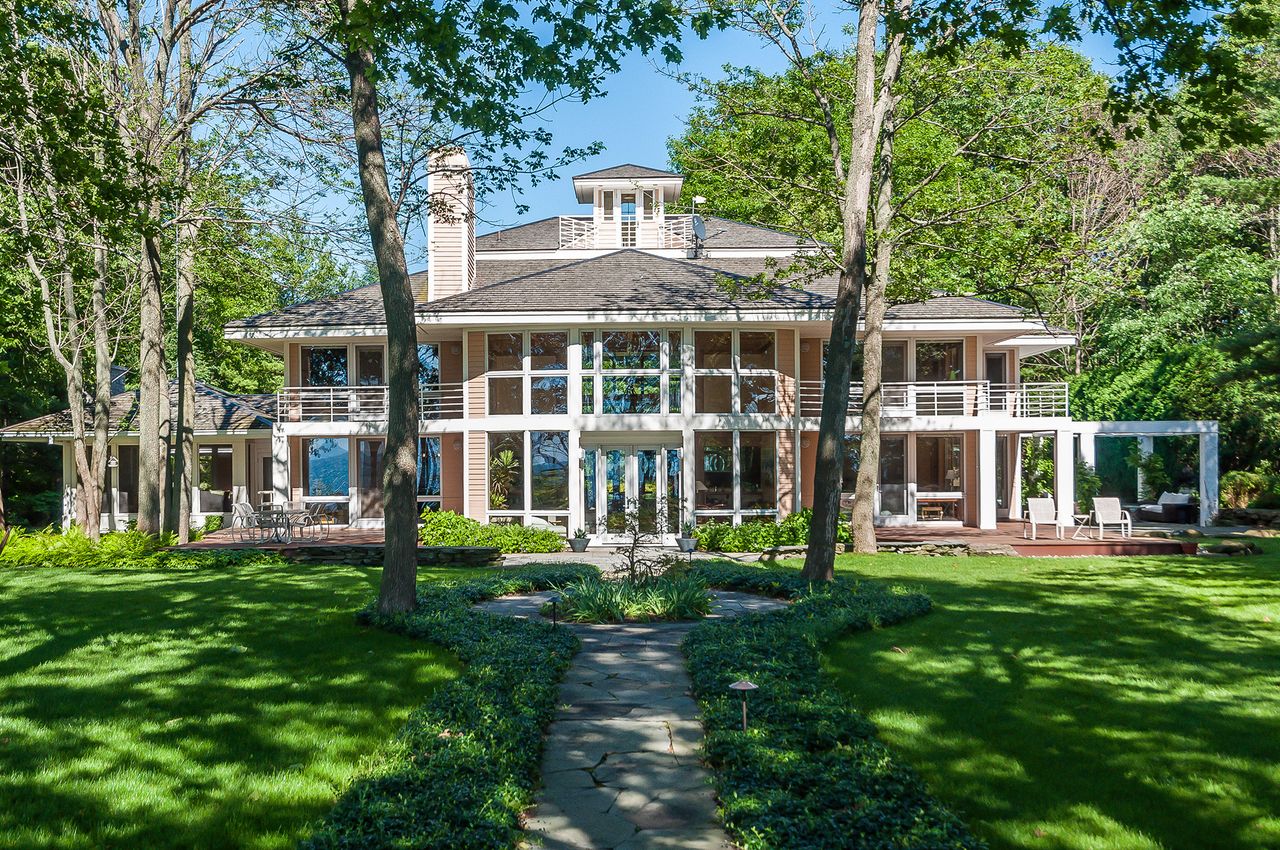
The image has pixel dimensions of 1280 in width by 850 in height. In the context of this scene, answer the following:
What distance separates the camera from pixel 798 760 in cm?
535

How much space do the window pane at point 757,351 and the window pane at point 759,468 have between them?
156 centimetres

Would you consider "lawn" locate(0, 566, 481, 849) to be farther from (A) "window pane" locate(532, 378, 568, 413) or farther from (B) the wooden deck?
(A) "window pane" locate(532, 378, 568, 413)

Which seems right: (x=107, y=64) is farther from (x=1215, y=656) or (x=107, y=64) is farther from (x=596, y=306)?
(x=1215, y=656)

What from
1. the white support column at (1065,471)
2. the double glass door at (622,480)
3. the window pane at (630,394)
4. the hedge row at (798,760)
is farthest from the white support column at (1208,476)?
the hedge row at (798,760)

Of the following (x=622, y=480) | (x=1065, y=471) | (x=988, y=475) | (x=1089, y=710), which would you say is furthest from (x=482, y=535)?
(x=1089, y=710)

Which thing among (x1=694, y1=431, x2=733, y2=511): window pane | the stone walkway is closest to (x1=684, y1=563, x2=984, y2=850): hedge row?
the stone walkway

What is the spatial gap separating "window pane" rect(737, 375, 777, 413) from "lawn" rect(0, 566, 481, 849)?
11.8 m

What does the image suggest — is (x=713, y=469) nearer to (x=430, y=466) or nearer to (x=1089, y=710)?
(x=430, y=466)

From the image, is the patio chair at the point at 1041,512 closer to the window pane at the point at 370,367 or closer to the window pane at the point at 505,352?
the window pane at the point at 505,352

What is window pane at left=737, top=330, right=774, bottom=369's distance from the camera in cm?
2178

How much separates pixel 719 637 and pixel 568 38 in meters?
5.76

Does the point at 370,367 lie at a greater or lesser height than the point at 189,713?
greater

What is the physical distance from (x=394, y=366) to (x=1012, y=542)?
14304 mm

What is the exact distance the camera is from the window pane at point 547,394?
21739 mm
